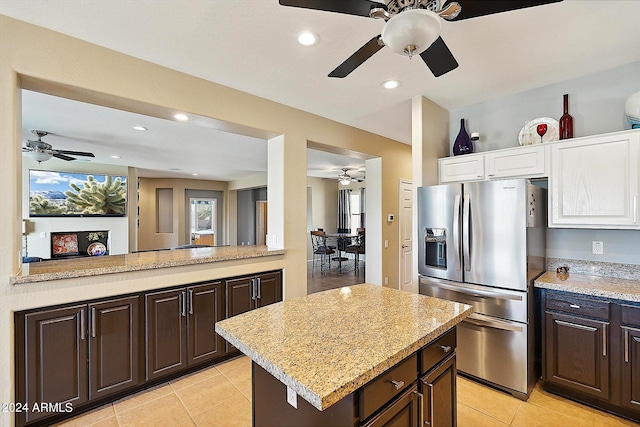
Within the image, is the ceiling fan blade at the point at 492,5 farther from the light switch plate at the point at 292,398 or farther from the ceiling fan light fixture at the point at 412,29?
the light switch plate at the point at 292,398

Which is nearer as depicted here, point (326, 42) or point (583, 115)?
point (326, 42)

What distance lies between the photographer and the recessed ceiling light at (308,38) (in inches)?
80.0

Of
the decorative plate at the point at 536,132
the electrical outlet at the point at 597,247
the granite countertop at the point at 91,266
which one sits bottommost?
the granite countertop at the point at 91,266

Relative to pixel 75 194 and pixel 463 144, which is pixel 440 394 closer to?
pixel 463 144

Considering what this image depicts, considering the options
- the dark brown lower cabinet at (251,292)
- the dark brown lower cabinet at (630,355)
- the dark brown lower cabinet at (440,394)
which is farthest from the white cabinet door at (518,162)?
the dark brown lower cabinet at (251,292)

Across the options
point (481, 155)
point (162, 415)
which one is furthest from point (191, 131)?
point (481, 155)

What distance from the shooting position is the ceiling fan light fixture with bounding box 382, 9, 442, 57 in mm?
1249

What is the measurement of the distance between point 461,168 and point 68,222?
24.0ft

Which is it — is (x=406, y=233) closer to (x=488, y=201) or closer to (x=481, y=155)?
(x=481, y=155)

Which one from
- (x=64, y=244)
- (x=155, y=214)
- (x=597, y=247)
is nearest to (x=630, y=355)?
(x=597, y=247)

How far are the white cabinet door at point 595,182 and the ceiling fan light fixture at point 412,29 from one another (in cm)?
193

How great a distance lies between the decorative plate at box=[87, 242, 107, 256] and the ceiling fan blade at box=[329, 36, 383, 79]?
6902mm

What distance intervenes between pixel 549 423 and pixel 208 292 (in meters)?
2.83

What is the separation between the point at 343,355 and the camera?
111 cm
